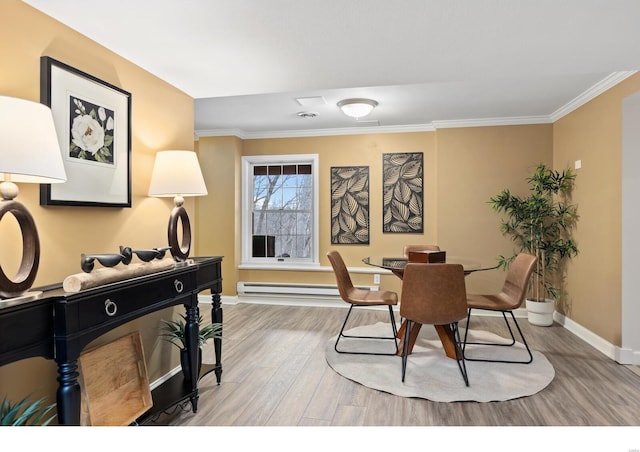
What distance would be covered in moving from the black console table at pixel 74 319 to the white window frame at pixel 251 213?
11.3 feet

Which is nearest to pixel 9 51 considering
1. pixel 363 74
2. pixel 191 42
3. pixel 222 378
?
pixel 191 42

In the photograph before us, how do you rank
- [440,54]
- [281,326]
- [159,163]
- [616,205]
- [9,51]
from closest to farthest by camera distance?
[9,51] < [440,54] < [159,163] < [616,205] < [281,326]

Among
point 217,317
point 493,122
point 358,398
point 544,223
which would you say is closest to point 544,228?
point 544,223

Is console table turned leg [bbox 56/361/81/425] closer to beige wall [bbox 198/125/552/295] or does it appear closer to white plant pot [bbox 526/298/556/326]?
beige wall [bbox 198/125/552/295]

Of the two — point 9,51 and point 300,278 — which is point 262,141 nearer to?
point 300,278

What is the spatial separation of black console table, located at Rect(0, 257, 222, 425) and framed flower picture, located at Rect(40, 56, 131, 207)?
22.0 inches

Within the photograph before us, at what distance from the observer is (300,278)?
5.74 metres

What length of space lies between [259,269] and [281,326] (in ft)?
4.67

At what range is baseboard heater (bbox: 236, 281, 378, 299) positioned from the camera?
5570 mm

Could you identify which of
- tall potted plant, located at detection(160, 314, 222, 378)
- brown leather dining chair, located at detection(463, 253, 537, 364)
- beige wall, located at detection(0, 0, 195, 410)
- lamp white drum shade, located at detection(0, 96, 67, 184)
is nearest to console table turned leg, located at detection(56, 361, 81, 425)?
beige wall, located at detection(0, 0, 195, 410)

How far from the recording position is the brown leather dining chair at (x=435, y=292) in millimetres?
2857

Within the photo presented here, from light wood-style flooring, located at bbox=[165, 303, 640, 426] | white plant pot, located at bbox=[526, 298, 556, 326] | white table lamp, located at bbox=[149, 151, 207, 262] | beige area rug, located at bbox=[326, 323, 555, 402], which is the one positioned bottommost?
light wood-style flooring, located at bbox=[165, 303, 640, 426]

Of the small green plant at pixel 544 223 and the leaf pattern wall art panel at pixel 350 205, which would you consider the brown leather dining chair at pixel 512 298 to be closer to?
the small green plant at pixel 544 223

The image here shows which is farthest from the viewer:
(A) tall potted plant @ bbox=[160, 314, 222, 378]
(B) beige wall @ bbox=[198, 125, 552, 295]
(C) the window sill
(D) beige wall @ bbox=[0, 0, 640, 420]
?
(C) the window sill
